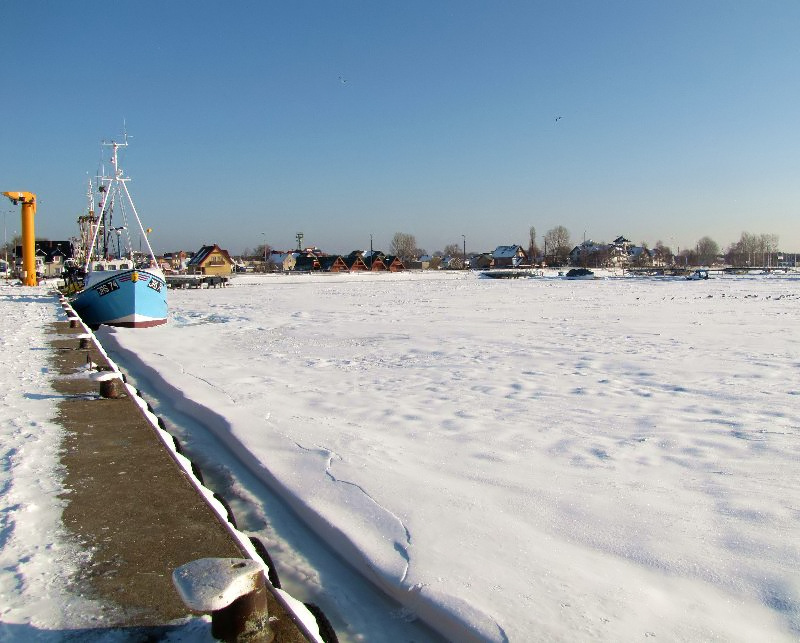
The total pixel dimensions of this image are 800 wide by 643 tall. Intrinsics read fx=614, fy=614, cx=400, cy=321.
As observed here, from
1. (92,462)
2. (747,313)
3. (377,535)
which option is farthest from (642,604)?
(747,313)

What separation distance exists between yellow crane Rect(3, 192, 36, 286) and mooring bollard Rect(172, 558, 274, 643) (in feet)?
158

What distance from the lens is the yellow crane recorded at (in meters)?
42.7

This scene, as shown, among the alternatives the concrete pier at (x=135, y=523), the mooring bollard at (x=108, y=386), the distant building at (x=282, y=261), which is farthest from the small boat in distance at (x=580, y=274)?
the concrete pier at (x=135, y=523)

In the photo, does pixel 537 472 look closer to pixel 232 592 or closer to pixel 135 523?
pixel 135 523

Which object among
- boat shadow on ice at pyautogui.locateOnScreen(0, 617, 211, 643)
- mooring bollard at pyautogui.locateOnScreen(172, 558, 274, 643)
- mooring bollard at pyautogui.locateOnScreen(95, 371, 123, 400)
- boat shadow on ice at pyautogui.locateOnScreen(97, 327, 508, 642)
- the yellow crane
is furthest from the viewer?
the yellow crane

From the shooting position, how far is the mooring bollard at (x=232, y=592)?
2480 millimetres

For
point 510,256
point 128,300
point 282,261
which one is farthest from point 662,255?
point 128,300

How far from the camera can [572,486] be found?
16.6 ft

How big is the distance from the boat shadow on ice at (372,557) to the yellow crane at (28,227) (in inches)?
1736

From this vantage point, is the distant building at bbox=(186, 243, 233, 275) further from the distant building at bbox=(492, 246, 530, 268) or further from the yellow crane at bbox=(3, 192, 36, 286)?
the distant building at bbox=(492, 246, 530, 268)

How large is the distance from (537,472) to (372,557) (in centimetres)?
213

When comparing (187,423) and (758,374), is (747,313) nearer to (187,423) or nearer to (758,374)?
(758,374)

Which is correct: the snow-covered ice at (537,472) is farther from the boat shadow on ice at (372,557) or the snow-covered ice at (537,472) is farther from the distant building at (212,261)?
the distant building at (212,261)

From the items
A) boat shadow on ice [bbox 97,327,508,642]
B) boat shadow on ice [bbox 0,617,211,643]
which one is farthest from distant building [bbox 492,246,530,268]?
boat shadow on ice [bbox 0,617,211,643]
